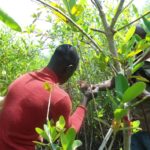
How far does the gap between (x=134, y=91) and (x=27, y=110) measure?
4.28 feet

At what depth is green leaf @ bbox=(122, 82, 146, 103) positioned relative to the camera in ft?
3.13

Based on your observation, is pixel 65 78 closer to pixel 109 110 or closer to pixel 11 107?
pixel 11 107

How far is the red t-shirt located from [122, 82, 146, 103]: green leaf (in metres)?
1.17

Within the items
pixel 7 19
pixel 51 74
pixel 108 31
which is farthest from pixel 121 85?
pixel 51 74

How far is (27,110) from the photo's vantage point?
2215 millimetres

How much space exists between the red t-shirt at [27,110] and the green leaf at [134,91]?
117 centimetres

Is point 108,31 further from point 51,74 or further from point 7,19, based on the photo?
point 51,74

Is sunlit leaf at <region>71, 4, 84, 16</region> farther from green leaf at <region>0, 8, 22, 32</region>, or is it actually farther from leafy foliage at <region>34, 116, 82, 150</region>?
green leaf at <region>0, 8, 22, 32</region>

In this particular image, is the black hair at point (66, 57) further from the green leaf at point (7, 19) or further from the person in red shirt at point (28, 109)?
the green leaf at point (7, 19)

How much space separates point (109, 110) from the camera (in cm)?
439

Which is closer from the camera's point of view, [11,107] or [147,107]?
[11,107]

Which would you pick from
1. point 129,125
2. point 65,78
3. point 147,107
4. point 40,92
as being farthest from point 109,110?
point 129,125

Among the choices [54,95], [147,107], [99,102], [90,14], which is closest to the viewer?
[54,95]

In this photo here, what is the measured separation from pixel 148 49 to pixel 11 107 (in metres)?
1.24
